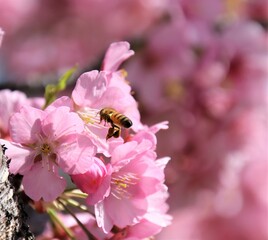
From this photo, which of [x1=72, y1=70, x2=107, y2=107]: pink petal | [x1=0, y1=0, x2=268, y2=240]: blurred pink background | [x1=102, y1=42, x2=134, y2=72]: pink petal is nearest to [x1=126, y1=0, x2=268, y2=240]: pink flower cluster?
[x1=0, y1=0, x2=268, y2=240]: blurred pink background

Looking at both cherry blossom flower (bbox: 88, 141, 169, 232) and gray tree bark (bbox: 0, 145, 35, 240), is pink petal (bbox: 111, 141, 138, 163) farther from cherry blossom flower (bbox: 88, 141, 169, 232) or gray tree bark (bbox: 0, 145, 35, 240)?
gray tree bark (bbox: 0, 145, 35, 240)

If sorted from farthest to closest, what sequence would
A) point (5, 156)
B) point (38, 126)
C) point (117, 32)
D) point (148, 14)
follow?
point (117, 32) < point (148, 14) < point (38, 126) < point (5, 156)

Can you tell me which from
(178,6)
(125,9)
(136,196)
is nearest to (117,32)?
(125,9)

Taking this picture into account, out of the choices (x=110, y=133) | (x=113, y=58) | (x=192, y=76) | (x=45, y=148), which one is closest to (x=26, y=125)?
(x=45, y=148)

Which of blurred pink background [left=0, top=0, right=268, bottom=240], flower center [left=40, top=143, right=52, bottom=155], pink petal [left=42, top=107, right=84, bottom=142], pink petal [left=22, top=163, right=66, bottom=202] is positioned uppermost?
pink petal [left=42, top=107, right=84, bottom=142]

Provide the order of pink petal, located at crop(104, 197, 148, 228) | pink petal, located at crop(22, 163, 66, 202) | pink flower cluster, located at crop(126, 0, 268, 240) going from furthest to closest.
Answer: pink flower cluster, located at crop(126, 0, 268, 240), pink petal, located at crop(104, 197, 148, 228), pink petal, located at crop(22, 163, 66, 202)

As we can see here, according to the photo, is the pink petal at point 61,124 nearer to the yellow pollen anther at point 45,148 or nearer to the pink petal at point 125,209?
the yellow pollen anther at point 45,148

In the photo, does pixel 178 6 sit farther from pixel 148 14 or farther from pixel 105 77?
pixel 105 77
